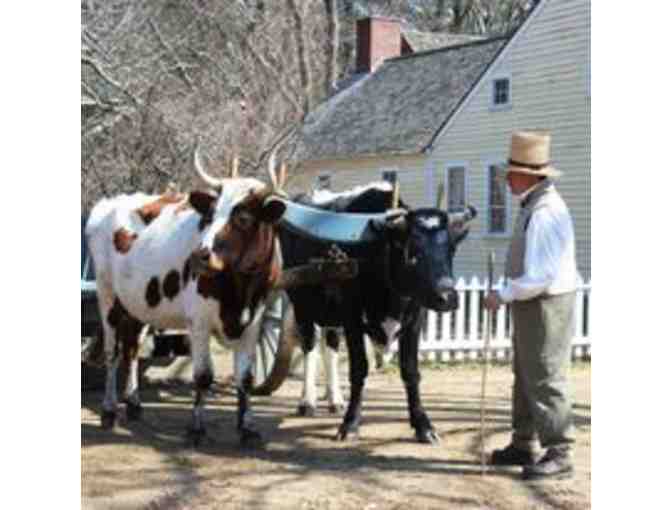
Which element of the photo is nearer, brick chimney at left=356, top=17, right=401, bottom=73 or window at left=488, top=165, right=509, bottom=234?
window at left=488, top=165, right=509, bottom=234

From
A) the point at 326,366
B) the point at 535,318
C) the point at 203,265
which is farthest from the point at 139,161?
the point at 535,318

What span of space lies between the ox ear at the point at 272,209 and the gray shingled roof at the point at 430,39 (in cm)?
1233

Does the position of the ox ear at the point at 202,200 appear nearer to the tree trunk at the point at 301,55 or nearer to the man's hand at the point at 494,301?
the man's hand at the point at 494,301

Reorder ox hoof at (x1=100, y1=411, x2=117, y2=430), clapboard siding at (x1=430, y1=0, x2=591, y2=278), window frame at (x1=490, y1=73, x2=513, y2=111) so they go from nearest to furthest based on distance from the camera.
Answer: ox hoof at (x1=100, y1=411, x2=117, y2=430) < clapboard siding at (x1=430, y1=0, x2=591, y2=278) < window frame at (x1=490, y1=73, x2=513, y2=111)

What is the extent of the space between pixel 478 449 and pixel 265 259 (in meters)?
1.64

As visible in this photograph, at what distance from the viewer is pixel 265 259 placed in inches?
241

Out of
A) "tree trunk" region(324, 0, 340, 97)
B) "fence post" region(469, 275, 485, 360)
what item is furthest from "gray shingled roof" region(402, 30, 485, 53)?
"fence post" region(469, 275, 485, 360)

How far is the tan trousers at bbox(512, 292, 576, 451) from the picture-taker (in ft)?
18.4

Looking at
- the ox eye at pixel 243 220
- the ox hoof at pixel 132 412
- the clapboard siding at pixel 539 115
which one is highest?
the clapboard siding at pixel 539 115

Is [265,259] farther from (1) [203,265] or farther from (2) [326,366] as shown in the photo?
(2) [326,366]

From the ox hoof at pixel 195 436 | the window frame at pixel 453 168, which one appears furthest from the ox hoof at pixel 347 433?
the window frame at pixel 453 168

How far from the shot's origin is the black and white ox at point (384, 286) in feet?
20.2

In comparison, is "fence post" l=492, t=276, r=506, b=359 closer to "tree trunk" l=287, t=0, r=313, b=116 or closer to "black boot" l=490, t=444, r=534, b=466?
"tree trunk" l=287, t=0, r=313, b=116

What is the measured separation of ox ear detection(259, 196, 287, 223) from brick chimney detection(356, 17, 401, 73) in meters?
9.89
